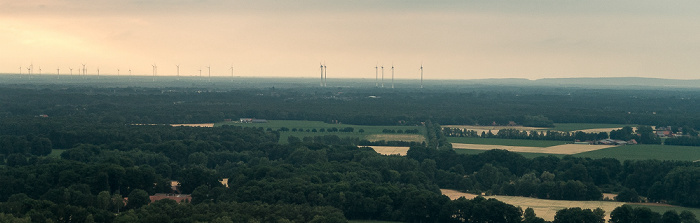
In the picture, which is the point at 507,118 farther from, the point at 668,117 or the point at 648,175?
the point at 648,175

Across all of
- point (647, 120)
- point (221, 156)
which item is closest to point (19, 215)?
point (221, 156)

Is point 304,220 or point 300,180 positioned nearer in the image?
point 304,220

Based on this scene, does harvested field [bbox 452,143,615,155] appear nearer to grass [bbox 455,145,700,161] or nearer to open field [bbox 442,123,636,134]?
grass [bbox 455,145,700,161]

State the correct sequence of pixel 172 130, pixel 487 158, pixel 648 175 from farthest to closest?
pixel 172 130, pixel 487 158, pixel 648 175

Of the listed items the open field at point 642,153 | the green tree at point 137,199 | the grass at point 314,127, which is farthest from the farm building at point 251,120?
the green tree at point 137,199

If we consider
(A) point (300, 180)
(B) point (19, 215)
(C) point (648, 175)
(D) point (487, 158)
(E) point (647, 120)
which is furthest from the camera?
(E) point (647, 120)

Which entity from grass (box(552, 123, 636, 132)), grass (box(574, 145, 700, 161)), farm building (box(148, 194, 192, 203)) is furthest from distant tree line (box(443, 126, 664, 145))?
farm building (box(148, 194, 192, 203))
